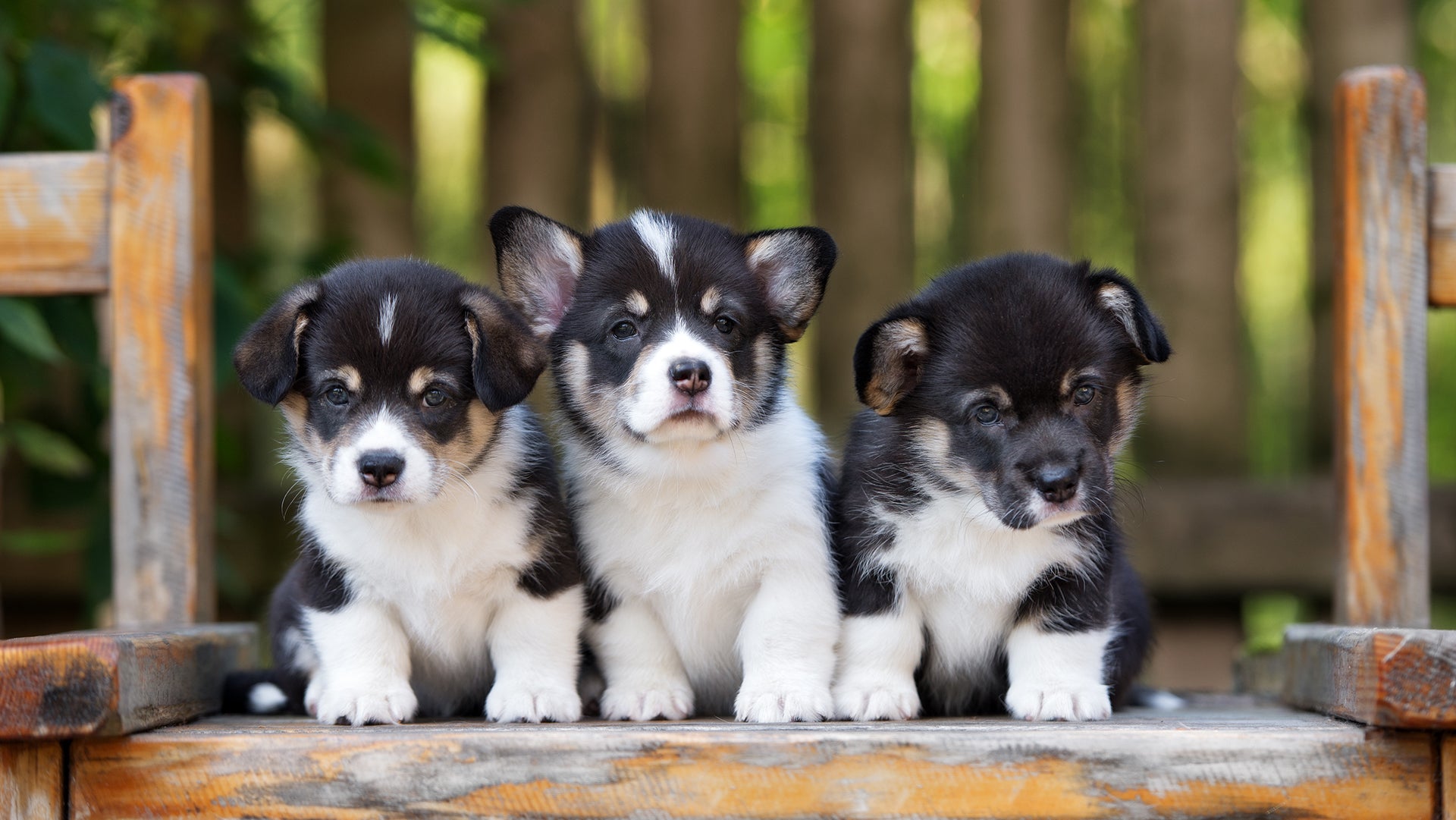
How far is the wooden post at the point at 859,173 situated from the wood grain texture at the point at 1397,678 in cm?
298

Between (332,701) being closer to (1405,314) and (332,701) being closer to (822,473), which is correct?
(822,473)

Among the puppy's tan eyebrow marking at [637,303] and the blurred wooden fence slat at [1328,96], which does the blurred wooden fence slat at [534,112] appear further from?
the blurred wooden fence slat at [1328,96]

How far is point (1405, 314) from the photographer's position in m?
4.43

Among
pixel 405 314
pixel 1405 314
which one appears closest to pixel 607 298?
pixel 405 314

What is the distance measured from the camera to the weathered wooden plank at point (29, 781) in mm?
3297

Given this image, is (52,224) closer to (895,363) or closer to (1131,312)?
(895,363)

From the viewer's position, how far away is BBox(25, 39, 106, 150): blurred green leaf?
478 centimetres

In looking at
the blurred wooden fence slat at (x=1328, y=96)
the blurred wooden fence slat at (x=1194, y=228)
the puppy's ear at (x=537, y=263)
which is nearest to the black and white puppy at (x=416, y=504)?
the puppy's ear at (x=537, y=263)

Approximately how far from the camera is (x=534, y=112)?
6.54 metres

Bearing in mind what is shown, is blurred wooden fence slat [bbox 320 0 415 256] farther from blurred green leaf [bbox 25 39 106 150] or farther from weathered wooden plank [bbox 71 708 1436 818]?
weathered wooden plank [bbox 71 708 1436 818]

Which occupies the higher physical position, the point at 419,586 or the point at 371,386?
the point at 371,386

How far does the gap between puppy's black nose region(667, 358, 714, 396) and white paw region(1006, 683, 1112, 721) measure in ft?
3.88

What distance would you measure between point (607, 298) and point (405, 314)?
583mm

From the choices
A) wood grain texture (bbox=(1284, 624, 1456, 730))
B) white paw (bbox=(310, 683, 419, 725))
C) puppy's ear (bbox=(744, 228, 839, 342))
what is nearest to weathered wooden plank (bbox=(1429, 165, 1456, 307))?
wood grain texture (bbox=(1284, 624, 1456, 730))
